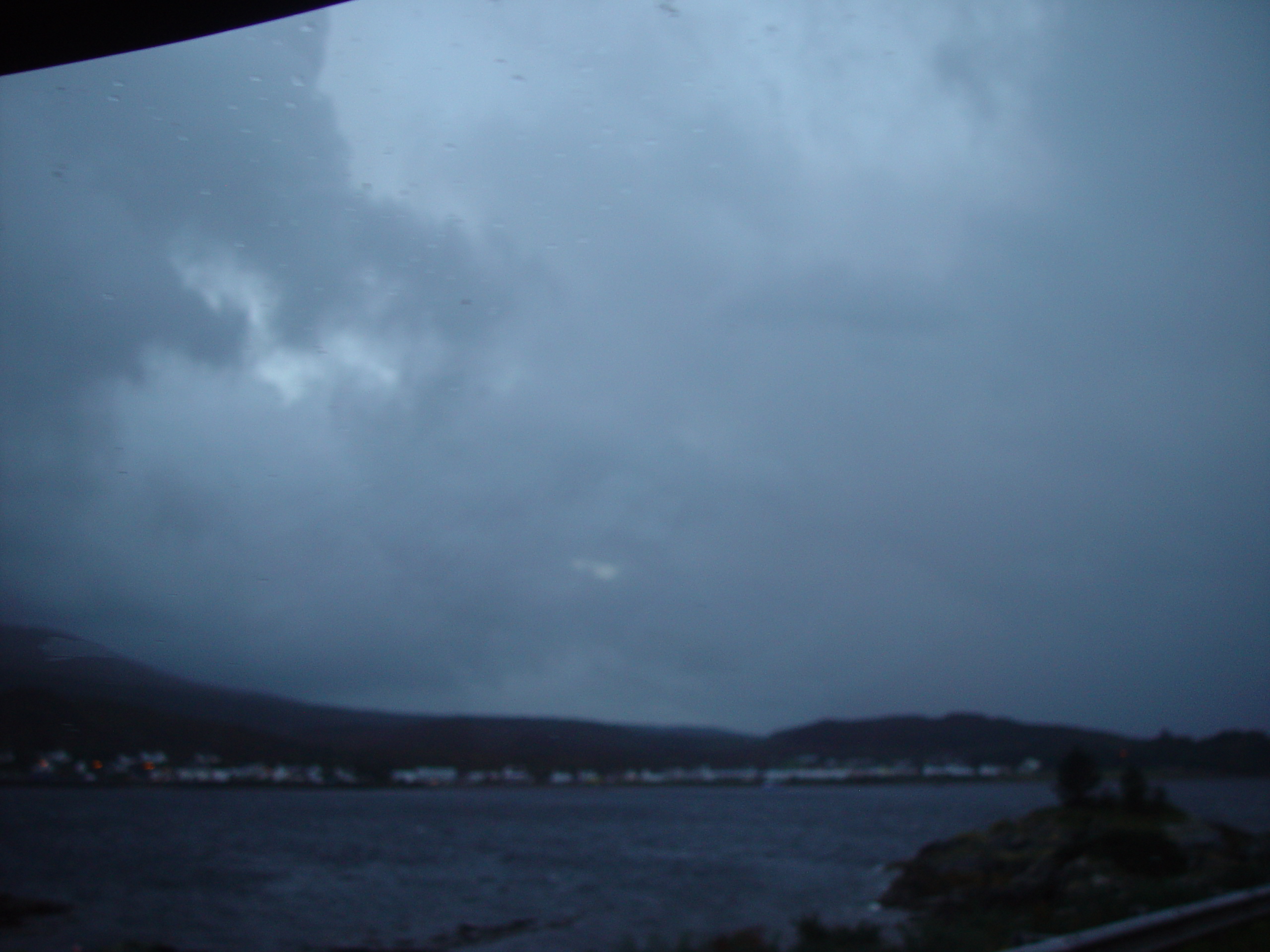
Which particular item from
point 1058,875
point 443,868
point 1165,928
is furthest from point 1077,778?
point 443,868

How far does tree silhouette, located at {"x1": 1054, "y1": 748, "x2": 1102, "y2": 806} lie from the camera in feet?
84.7

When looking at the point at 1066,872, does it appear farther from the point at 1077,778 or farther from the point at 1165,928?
the point at 1165,928

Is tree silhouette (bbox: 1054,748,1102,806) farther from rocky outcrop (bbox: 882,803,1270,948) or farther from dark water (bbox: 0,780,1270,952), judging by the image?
dark water (bbox: 0,780,1270,952)

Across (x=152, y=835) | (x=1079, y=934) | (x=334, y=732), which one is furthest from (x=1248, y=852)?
(x=152, y=835)

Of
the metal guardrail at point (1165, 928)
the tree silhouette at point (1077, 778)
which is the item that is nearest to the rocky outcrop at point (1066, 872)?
the tree silhouette at point (1077, 778)

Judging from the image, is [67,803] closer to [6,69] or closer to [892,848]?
[892,848]

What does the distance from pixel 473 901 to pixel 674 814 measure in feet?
180

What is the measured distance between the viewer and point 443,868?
46.2 m

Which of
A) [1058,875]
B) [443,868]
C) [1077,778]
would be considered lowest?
[443,868]

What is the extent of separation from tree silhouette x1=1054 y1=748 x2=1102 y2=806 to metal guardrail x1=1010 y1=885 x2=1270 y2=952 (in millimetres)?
18339

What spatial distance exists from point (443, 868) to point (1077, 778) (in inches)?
1251

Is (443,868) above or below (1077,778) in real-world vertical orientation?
below

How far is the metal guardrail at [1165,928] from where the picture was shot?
6566 mm

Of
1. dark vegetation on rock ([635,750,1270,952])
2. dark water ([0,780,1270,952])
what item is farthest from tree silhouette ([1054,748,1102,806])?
dark water ([0,780,1270,952])
